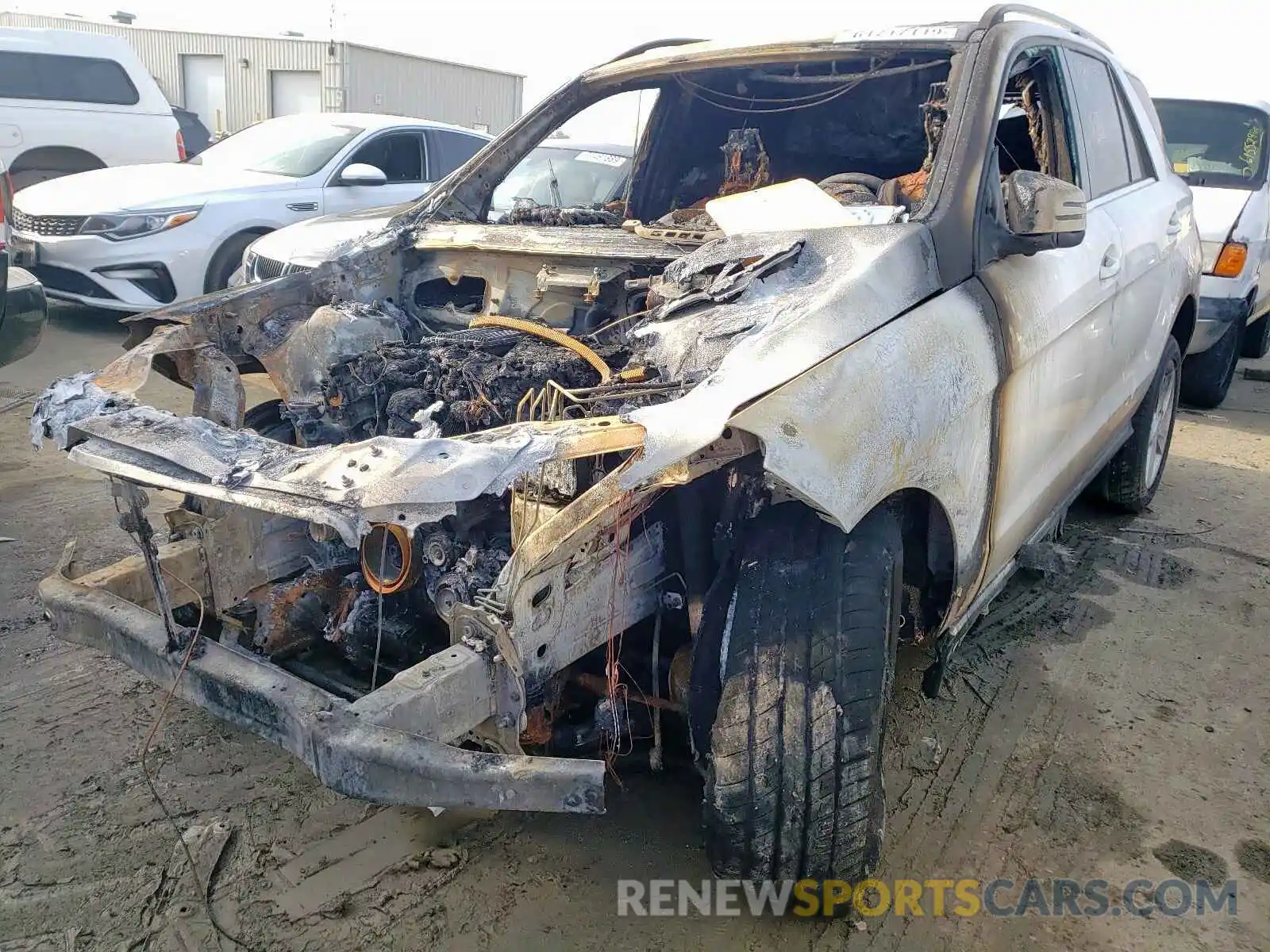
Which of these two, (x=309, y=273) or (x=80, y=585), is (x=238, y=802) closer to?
(x=80, y=585)

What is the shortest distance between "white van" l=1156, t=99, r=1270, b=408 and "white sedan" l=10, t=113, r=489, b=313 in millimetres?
5675

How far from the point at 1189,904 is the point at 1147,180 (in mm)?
2895

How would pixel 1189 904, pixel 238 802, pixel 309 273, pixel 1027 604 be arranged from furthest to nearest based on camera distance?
pixel 1027 604 → pixel 309 273 → pixel 238 802 → pixel 1189 904

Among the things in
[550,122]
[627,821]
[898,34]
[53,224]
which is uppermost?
[898,34]

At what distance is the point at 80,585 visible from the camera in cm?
242

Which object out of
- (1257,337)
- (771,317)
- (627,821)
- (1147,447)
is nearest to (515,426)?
(771,317)

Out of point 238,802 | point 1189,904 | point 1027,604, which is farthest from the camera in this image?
point 1027,604

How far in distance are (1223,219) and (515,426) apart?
6.42 m

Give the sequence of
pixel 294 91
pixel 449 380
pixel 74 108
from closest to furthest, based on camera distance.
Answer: pixel 449 380 → pixel 74 108 → pixel 294 91

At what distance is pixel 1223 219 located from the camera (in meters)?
6.54

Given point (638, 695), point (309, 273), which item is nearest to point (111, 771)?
point (638, 695)

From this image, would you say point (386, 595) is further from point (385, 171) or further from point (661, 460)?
point (385, 171)

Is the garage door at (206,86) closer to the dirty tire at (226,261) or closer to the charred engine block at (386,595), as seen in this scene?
the dirty tire at (226,261)

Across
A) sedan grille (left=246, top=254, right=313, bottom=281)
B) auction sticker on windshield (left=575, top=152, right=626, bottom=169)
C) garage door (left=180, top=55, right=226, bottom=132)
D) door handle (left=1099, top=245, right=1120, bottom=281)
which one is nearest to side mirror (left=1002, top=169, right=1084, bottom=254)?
door handle (left=1099, top=245, right=1120, bottom=281)
